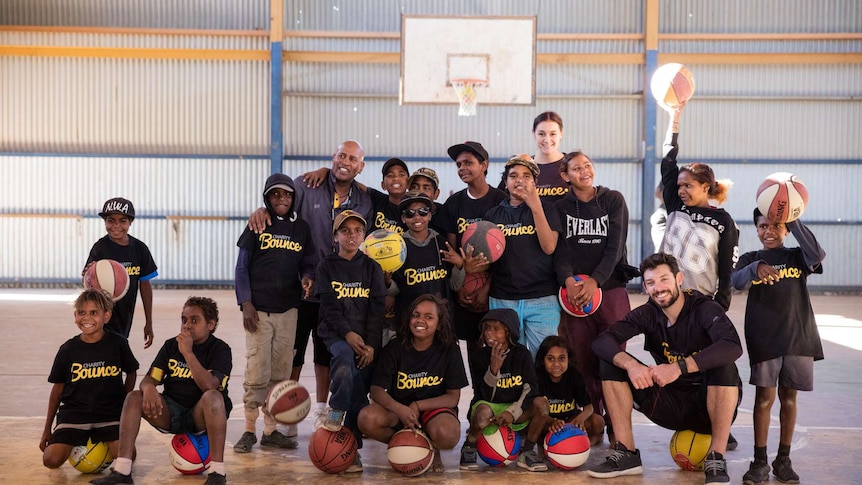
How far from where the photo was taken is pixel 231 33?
1791 cm

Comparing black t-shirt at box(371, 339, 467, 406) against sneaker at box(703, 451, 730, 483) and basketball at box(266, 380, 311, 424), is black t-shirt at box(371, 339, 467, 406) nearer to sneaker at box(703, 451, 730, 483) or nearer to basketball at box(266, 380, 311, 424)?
basketball at box(266, 380, 311, 424)

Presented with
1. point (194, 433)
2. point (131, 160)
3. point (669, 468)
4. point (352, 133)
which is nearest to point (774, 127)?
point (352, 133)

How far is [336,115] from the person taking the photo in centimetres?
1806

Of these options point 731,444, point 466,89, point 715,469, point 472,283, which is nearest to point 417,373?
point 472,283

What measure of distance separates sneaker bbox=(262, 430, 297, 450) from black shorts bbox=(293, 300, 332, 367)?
634 mm

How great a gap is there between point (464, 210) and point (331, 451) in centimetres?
194

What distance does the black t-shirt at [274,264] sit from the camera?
5945mm

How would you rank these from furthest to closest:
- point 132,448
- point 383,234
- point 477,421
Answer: point 383,234, point 477,421, point 132,448

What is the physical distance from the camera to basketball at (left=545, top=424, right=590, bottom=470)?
5.30 metres

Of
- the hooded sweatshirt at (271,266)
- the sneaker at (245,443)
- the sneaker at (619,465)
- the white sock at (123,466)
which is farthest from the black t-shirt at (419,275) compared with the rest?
the white sock at (123,466)

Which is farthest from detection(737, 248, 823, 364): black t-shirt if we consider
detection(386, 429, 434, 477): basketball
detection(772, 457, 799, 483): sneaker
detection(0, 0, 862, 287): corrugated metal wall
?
detection(0, 0, 862, 287): corrugated metal wall

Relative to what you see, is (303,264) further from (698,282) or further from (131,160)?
(131,160)

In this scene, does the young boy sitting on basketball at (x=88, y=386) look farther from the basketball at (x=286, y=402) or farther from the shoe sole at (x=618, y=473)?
the shoe sole at (x=618, y=473)

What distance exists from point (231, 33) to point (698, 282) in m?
14.3
